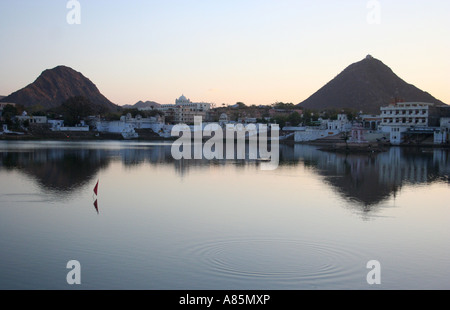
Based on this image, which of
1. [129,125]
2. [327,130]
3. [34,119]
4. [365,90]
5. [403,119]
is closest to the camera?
[403,119]

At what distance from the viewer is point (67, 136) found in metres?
58.6

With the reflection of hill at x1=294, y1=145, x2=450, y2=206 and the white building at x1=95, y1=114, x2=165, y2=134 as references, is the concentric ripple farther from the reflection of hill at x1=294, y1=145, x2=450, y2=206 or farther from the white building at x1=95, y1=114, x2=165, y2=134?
the white building at x1=95, y1=114, x2=165, y2=134

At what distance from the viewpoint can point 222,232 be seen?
9148 millimetres

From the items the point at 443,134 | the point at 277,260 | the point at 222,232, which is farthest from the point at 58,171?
the point at 443,134

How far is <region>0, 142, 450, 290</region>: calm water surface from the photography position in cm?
666

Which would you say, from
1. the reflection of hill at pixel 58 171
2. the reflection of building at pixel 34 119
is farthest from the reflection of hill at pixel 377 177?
the reflection of building at pixel 34 119

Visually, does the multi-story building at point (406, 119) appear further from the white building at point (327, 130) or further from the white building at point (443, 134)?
the white building at point (327, 130)

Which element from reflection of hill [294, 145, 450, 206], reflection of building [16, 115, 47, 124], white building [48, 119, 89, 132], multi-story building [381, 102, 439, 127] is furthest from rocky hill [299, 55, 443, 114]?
reflection of hill [294, 145, 450, 206]

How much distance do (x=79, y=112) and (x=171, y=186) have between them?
54.2 m

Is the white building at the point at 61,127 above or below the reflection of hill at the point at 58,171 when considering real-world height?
above

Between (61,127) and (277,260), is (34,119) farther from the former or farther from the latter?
(277,260)

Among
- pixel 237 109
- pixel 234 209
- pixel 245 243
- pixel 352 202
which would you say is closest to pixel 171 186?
pixel 234 209

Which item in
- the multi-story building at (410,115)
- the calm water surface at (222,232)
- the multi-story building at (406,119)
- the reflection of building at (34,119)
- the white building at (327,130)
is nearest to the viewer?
the calm water surface at (222,232)

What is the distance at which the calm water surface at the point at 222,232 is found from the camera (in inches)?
262
